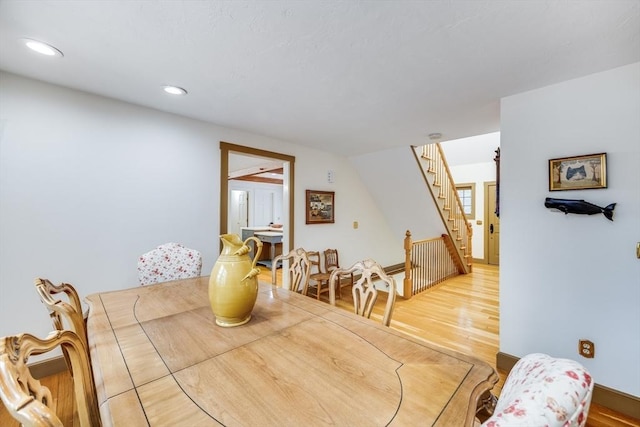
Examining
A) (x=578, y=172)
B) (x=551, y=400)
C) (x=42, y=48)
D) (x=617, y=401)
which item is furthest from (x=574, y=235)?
(x=42, y=48)

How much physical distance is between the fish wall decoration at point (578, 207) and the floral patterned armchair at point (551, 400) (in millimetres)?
1957

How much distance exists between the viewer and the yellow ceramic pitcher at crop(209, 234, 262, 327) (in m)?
1.28

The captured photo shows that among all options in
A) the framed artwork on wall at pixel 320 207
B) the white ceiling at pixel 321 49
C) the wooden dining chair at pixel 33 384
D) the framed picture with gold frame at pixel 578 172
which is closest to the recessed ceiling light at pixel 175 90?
the white ceiling at pixel 321 49

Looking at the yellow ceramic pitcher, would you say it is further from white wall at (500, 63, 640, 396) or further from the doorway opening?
white wall at (500, 63, 640, 396)

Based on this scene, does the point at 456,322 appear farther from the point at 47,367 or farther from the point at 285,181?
the point at 47,367

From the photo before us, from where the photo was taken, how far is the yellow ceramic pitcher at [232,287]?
1275 millimetres

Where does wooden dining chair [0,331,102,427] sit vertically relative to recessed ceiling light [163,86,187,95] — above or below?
below

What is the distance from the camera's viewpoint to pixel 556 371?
20.7 inches

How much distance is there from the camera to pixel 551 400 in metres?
0.47

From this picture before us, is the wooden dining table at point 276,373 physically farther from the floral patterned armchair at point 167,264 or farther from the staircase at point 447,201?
Answer: the staircase at point 447,201

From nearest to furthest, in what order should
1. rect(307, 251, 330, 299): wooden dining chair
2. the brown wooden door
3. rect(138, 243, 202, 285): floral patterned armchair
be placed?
1. rect(138, 243, 202, 285): floral patterned armchair
2. rect(307, 251, 330, 299): wooden dining chair
3. the brown wooden door

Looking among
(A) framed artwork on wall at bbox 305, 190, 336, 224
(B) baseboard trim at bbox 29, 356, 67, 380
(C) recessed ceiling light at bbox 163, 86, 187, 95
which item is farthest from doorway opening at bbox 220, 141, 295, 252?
(B) baseboard trim at bbox 29, 356, 67, 380

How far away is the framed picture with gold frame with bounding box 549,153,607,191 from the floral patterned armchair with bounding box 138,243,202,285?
307 cm

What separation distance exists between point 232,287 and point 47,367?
2203 millimetres
